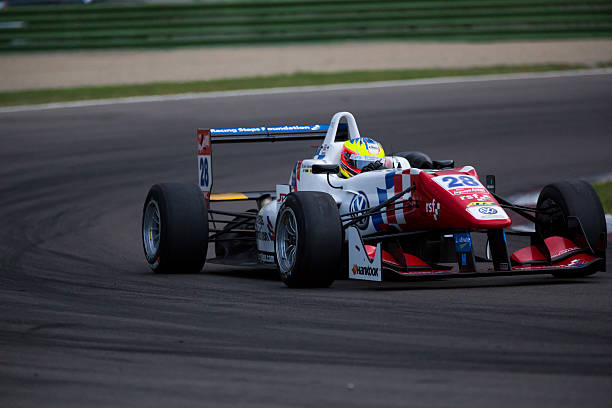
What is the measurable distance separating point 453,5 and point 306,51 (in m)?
4.97

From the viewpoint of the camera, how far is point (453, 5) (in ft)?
105

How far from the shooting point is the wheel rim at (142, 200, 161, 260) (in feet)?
39.1

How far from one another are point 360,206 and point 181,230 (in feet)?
6.53

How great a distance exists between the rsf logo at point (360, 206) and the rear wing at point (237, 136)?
188 centimetres

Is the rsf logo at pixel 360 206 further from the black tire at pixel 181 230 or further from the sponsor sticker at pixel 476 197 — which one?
the black tire at pixel 181 230

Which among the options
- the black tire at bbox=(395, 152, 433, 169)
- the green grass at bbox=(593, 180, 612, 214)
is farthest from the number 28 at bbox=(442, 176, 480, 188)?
the green grass at bbox=(593, 180, 612, 214)

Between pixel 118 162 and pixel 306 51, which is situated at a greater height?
pixel 306 51

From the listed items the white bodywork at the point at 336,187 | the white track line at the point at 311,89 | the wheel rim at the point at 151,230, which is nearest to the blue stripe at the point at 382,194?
the white bodywork at the point at 336,187

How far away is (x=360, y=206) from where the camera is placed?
1052 centimetres

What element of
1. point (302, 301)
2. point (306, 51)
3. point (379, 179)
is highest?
point (306, 51)

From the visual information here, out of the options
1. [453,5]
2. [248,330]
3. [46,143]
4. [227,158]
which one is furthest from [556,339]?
[453,5]

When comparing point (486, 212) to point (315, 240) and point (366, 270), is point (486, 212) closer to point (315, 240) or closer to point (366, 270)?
point (366, 270)

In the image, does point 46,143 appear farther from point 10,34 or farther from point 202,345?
point 202,345

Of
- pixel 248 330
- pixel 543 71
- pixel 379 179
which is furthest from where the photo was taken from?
pixel 543 71
